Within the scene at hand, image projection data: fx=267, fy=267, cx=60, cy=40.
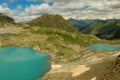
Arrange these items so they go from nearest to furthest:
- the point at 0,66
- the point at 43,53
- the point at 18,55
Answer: the point at 0,66 → the point at 18,55 → the point at 43,53

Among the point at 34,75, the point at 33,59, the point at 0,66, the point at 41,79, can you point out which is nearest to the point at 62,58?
the point at 33,59

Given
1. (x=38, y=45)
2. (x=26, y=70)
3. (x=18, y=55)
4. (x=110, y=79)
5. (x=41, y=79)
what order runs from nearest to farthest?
(x=110, y=79) → (x=41, y=79) → (x=26, y=70) → (x=18, y=55) → (x=38, y=45)

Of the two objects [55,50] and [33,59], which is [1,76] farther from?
[55,50]

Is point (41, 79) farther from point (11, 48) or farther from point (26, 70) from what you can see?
point (11, 48)

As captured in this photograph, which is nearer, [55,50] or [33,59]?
[33,59]

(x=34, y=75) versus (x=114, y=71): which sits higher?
(x=114, y=71)

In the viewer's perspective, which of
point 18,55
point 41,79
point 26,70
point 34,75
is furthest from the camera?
point 18,55

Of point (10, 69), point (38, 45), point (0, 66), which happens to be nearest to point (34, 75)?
point (10, 69)

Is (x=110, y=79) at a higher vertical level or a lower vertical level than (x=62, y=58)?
higher

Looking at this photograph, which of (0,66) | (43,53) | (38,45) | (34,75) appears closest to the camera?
(34,75)
